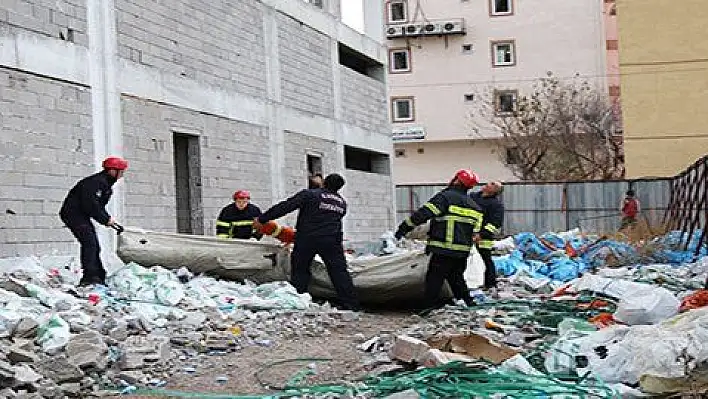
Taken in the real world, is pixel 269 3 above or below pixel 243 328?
above

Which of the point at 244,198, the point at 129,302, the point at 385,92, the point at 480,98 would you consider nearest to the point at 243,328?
the point at 129,302

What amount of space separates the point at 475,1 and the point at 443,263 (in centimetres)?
3284

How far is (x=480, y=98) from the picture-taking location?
4153 cm

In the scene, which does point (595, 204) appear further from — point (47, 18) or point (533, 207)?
point (47, 18)

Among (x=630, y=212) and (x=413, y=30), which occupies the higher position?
(x=413, y=30)

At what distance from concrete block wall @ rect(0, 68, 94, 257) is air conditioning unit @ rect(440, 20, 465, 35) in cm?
3118

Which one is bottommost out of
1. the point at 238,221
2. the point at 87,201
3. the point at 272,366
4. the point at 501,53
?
the point at 272,366

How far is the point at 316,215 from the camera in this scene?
424 inches

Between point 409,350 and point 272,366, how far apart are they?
125cm

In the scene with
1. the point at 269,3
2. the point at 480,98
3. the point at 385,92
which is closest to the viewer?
the point at 269,3

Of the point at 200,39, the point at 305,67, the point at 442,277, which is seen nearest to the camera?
the point at 442,277

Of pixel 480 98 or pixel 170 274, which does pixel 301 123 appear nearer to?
pixel 170 274

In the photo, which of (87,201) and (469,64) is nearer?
(87,201)

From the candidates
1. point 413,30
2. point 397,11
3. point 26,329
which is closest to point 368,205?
point 26,329
